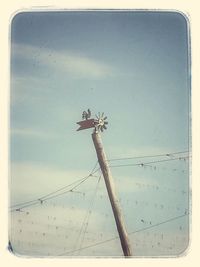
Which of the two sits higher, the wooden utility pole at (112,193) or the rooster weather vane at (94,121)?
the rooster weather vane at (94,121)

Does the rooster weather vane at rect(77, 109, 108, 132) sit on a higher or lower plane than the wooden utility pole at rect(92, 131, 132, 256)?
higher

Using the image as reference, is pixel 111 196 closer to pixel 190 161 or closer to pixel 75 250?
pixel 75 250

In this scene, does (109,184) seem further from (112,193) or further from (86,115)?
(86,115)

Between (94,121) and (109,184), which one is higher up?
(94,121)

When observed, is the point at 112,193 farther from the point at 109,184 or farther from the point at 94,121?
the point at 94,121

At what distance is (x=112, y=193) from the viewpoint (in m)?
3.27

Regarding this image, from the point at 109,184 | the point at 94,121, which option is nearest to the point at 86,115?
the point at 94,121

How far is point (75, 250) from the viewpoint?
3.15m

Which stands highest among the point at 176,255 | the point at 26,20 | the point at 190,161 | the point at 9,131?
the point at 26,20

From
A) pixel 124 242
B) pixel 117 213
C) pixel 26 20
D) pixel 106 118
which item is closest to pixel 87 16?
pixel 26 20

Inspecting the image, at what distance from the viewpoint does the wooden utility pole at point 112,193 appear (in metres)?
3.22

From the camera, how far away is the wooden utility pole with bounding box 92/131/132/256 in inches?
127

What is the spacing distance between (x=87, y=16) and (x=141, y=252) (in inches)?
79.8

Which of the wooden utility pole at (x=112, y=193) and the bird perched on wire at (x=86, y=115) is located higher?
the bird perched on wire at (x=86, y=115)
